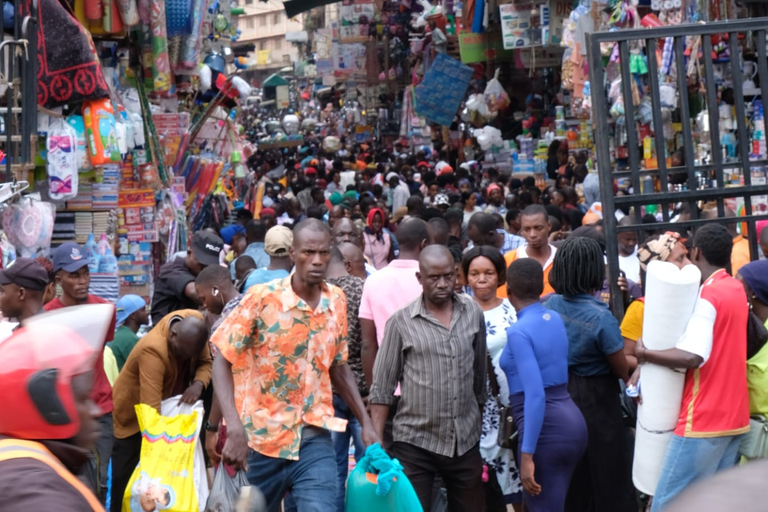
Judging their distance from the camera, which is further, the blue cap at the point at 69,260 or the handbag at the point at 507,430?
the blue cap at the point at 69,260

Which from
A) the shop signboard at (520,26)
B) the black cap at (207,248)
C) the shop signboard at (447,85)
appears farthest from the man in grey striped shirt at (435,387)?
the shop signboard at (447,85)

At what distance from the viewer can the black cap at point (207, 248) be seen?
24.5 ft

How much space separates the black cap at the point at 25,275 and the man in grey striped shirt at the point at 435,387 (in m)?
1.79

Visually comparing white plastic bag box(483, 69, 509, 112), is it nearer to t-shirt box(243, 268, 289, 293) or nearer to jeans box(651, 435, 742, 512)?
t-shirt box(243, 268, 289, 293)

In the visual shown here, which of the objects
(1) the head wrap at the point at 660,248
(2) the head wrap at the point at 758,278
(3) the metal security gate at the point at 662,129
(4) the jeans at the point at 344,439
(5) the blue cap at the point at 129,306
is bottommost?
(4) the jeans at the point at 344,439

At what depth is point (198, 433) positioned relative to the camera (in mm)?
5465

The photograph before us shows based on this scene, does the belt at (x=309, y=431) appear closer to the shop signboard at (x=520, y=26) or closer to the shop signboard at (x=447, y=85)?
the shop signboard at (x=520, y=26)

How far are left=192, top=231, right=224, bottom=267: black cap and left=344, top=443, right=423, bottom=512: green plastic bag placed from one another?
305cm

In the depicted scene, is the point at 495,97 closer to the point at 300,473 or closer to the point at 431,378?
the point at 431,378

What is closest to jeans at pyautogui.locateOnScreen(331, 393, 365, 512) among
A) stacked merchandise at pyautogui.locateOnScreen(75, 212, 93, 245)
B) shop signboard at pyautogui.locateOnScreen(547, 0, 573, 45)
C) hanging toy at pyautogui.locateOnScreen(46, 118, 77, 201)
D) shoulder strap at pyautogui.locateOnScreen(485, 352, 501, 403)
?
shoulder strap at pyautogui.locateOnScreen(485, 352, 501, 403)

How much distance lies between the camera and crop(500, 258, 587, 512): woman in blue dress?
496 cm

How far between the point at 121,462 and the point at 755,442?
3.25m

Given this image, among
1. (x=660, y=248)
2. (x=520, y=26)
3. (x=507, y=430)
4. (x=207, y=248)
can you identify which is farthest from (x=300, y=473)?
(x=520, y=26)

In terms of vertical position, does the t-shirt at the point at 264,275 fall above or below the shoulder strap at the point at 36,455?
below
